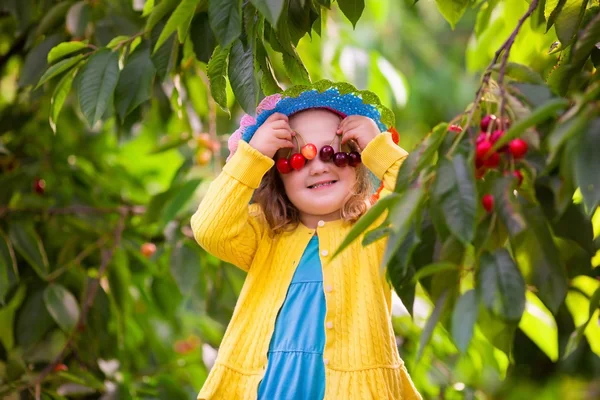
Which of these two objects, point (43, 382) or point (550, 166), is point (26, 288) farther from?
point (550, 166)

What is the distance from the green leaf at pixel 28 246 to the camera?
2.02 m

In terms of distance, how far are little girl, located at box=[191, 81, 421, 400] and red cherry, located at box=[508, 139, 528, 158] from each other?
0.46 meters

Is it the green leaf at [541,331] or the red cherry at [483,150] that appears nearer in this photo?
the red cherry at [483,150]

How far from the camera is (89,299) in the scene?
2.06m

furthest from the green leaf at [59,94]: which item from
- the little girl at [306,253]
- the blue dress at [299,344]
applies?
the blue dress at [299,344]

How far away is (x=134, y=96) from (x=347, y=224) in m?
0.46

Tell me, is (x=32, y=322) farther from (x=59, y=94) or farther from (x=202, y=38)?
(x=202, y=38)

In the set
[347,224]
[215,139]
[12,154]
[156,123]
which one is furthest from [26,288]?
[347,224]

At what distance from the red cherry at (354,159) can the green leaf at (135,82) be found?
0.39 meters

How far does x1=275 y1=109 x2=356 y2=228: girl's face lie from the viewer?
146 cm

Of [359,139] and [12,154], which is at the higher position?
[12,154]

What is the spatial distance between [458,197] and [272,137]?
65 cm

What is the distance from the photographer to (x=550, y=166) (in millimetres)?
835

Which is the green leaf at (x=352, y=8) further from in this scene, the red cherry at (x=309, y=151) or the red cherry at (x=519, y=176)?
the red cherry at (x=519, y=176)
